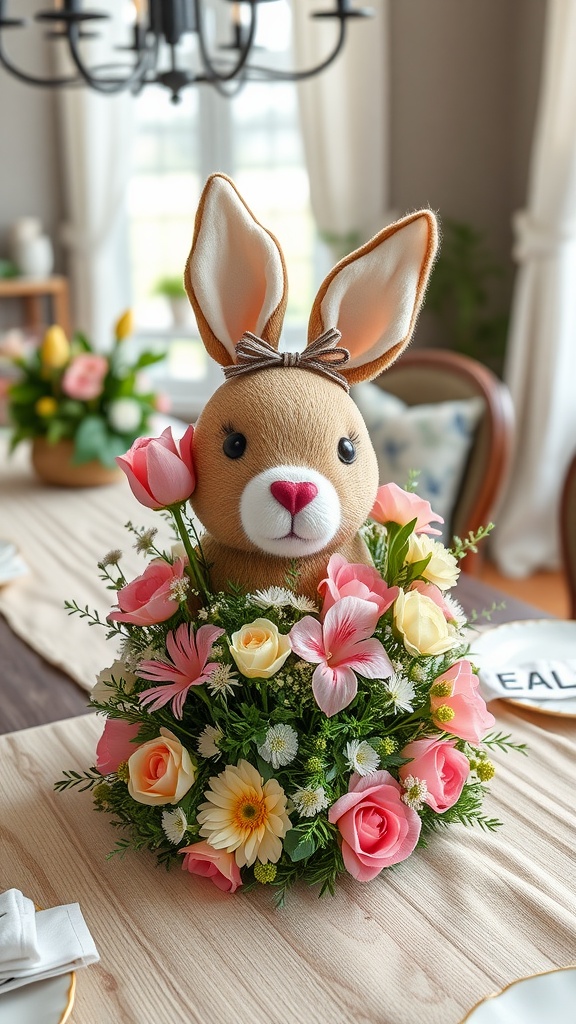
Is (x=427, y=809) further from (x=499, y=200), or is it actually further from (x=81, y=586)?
(x=499, y=200)

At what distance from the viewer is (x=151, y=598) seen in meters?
0.76

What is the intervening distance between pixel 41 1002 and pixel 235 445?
408mm

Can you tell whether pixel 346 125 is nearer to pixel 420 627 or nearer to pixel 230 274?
pixel 230 274

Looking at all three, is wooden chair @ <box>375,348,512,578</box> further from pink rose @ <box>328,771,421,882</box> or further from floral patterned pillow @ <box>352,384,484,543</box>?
pink rose @ <box>328,771,421,882</box>

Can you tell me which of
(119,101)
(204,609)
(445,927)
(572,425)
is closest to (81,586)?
(204,609)

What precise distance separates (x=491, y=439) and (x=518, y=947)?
4.49ft

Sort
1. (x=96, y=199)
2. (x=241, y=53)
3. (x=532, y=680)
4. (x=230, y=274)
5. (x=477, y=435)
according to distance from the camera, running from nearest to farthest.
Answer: (x=230, y=274) → (x=532, y=680) → (x=241, y=53) → (x=477, y=435) → (x=96, y=199)

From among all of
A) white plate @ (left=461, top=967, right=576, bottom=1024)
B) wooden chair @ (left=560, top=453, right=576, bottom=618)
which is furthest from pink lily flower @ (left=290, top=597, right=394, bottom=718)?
wooden chair @ (left=560, top=453, right=576, bottom=618)

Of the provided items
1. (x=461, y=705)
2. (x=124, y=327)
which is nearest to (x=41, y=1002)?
(x=461, y=705)

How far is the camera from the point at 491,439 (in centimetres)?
194

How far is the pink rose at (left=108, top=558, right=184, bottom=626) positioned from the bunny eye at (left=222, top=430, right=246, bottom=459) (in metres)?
0.10

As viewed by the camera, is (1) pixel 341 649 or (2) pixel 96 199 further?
(2) pixel 96 199

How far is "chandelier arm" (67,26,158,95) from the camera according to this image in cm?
142

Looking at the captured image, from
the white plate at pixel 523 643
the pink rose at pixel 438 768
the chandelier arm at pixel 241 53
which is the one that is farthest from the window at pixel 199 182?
the pink rose at pixel 438 768
